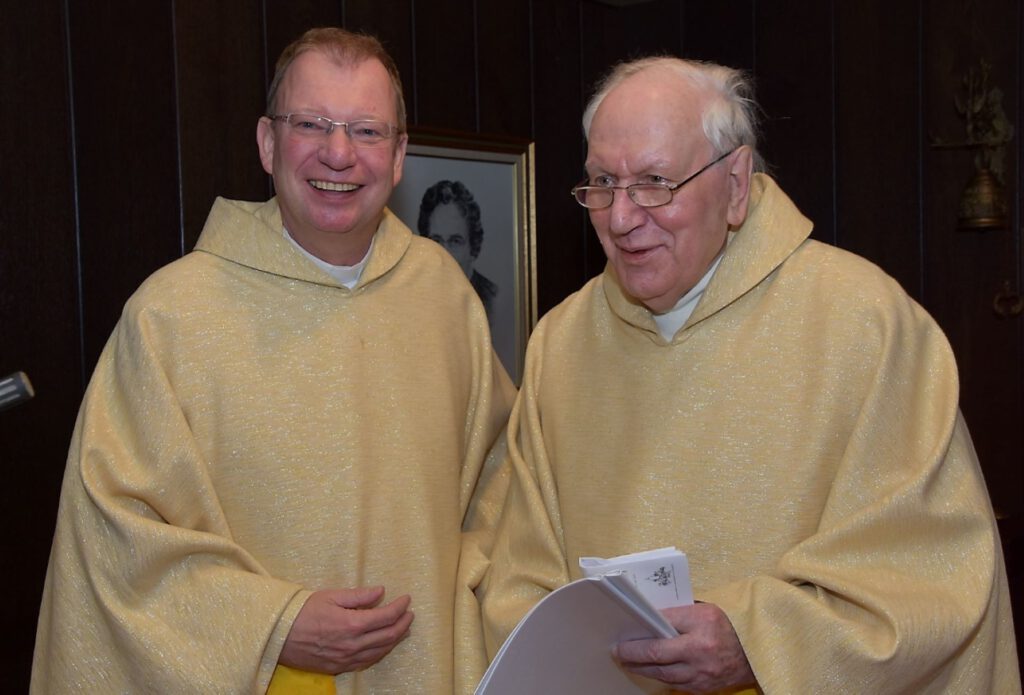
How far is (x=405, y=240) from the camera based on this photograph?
8.48ft

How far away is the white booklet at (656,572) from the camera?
1.88 m

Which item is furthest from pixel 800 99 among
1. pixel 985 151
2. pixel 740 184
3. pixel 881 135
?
pixel 740 184

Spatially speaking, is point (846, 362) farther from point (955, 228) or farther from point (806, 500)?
point (955, 228)

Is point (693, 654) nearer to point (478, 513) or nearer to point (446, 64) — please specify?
point (478, 513)

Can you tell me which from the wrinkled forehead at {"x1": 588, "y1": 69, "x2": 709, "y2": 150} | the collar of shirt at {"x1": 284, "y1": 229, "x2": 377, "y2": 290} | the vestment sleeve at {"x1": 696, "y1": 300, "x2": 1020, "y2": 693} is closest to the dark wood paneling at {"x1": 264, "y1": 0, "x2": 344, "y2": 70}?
the collar of shirt at {"x1": 284, "y1": 229, "x2": 377, "y2": 290}

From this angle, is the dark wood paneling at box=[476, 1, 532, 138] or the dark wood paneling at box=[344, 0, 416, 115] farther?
the dark wood paneling at box=[476, 1, 532, 138]

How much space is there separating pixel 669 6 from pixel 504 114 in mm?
1002

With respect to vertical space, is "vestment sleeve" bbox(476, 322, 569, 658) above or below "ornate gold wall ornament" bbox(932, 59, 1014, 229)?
below

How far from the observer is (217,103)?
323 centimetres

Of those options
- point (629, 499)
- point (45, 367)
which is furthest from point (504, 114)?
point (629, 499)

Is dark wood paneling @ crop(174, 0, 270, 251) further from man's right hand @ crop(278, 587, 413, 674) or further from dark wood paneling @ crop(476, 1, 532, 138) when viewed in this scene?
man's right hand @ crop(278, 587, 413, 674)

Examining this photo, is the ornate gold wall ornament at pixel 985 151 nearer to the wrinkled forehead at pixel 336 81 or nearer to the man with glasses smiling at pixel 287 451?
the man with glasses smiling at pixel 287 451

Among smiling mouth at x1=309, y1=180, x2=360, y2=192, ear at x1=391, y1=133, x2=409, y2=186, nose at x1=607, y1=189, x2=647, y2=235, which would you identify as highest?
ear at x1=391, y1=133, x2=409, y2=186

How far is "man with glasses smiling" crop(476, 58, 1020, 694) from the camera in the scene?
1980mm
